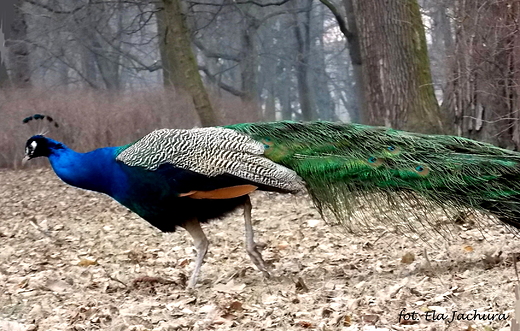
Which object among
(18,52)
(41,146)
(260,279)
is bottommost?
(260,279)

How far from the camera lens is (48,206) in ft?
31.6

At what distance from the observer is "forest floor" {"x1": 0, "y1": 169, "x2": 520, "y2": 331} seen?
12.6 ft

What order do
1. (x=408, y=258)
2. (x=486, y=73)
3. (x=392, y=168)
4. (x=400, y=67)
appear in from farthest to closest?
(x=400, y=67) < (x=486, y=73) < (x=408, y=258) < (x=392, y=168)

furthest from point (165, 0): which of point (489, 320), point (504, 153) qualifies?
point (489, 320)

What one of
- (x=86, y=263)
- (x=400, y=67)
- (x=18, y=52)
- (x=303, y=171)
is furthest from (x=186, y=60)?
(x=18, y=52)

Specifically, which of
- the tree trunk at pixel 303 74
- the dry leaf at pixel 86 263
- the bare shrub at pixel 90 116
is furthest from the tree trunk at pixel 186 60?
the tree trunk at pixel 303 74

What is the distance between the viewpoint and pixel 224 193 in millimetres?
4547

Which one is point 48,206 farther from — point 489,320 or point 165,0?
point 489,320

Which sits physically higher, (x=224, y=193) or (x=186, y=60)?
(x=186, y=60)

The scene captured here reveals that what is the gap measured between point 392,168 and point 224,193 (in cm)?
103

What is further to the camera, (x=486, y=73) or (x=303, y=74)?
(x=303, y=74)

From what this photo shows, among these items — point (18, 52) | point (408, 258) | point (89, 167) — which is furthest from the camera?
point (18, 52)

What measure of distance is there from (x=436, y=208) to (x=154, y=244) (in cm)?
308

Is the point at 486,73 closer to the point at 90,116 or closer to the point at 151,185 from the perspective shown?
the point at 151,185
